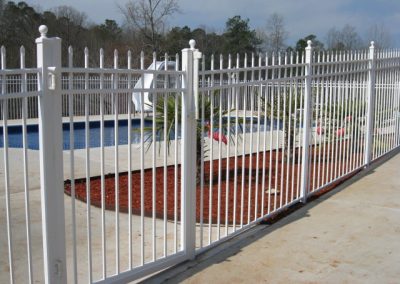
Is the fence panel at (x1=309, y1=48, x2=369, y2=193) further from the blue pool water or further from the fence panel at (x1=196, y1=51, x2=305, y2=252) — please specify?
the blue pool water

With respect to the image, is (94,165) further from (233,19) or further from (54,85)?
(233,19)

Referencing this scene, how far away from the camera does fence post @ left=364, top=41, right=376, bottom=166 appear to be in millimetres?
7918

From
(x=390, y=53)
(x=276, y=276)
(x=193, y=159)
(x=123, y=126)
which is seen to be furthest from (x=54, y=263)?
(x=123, y=126)

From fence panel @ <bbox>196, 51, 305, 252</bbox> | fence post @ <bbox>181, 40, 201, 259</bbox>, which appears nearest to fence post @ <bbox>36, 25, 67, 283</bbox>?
fence post @ <bbox>181, 40, 201, 259</bbox>

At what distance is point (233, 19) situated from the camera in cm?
3641

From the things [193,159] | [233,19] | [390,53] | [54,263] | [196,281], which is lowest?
[196,281]

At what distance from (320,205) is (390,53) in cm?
384

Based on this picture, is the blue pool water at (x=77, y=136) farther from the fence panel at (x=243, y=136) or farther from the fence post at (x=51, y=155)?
the fence post at (x=51, y=155)

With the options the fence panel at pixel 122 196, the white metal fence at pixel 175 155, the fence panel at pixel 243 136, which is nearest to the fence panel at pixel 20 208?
the white metal fence at pixel 175 155

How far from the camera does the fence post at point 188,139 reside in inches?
170

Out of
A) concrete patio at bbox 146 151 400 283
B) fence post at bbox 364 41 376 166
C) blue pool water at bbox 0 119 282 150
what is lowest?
concrete patio at bbox 146 151 400 283

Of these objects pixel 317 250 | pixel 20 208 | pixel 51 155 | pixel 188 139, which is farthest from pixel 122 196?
pixel 51 155

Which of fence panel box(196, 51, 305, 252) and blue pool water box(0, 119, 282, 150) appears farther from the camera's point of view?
blue pool water box(0, 119, 282, 150)

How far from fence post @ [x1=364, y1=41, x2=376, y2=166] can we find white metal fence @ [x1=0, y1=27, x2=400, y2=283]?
0.02 meters
